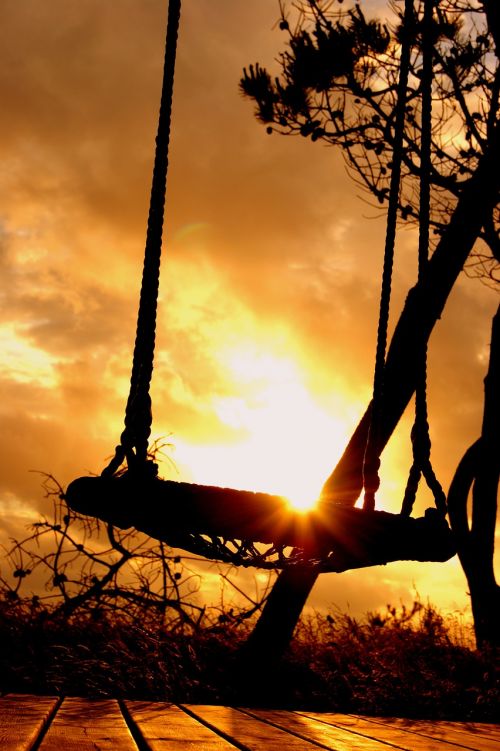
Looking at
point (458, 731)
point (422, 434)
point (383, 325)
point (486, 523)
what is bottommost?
point (458, 731)

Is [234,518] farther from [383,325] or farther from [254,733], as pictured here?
[254,733]

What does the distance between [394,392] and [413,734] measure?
5.20 feet

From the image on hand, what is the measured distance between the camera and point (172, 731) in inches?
96.0

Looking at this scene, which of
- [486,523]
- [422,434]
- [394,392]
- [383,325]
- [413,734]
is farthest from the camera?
[486,523]

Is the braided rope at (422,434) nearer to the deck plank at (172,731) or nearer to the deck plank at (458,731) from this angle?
the deck plank at (172,731)

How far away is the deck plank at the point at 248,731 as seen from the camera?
2326 mm

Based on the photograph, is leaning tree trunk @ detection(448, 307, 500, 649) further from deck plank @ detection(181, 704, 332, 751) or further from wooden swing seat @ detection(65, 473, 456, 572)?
wooden swing seat @ detection(65, 473, 456, 572)

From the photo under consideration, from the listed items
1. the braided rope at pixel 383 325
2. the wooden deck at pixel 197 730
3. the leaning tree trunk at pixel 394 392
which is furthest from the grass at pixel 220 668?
the braided rope at pixel 383 325

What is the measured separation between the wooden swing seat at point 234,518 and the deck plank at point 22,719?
649mm

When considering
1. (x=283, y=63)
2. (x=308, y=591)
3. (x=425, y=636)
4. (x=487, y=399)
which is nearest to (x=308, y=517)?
(x=308, y=591)

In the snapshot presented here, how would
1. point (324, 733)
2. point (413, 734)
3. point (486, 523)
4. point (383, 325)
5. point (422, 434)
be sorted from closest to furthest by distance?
point (422, 434), point (383, 325), point (324, 733), point (413, 734), point (486, 523)

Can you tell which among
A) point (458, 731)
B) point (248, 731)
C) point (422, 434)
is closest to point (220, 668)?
point (458, 731)

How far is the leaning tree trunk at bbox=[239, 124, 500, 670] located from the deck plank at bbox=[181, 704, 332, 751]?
924 millimetres

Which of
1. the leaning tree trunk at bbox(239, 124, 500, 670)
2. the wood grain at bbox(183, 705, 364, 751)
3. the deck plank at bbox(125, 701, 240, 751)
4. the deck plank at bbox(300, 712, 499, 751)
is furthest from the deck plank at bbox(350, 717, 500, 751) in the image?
the deck plank at bbox(125, 701, 240, 751)
